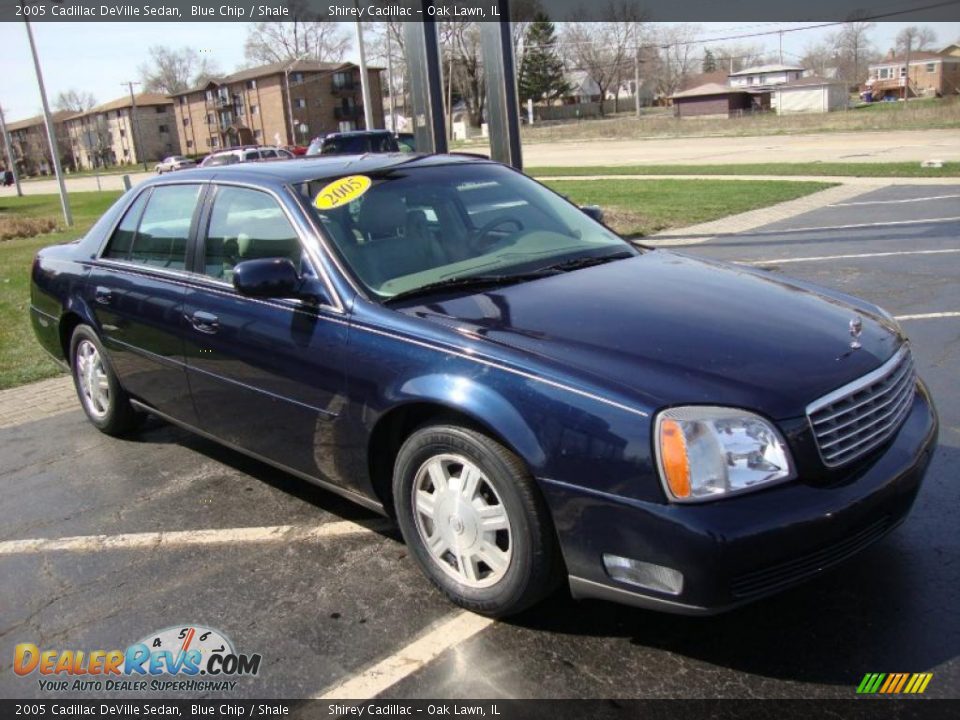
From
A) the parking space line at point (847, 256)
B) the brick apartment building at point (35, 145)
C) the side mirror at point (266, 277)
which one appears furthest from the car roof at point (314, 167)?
the brick apartment building at point (35, 145)

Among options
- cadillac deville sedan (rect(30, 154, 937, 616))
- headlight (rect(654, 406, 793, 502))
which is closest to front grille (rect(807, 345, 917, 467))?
cadillac deville sedan (rect(30, 154, 937, 616))

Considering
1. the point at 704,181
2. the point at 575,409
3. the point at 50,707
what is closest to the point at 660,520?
the point at 575,409

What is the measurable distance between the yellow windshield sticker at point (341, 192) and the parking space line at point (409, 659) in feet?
6.15

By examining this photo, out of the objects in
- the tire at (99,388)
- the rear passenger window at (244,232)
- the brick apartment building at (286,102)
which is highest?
the brick apartment building at (286,102)

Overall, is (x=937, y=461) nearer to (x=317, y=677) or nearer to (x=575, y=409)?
(x=575, y=409)

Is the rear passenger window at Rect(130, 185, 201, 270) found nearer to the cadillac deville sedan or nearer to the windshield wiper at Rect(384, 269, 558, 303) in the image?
the cadillac deville sedan

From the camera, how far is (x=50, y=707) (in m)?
2.80

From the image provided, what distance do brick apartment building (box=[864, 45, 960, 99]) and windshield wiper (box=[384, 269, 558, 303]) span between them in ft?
340

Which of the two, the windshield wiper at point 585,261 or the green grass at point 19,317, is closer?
the windshield wiper at point 585,261

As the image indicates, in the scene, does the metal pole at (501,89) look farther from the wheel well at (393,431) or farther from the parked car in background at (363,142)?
the parked car in background at (363,142)

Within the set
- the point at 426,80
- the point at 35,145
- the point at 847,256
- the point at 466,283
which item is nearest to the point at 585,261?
the point at 466,283

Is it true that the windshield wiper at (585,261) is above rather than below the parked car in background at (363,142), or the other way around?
below

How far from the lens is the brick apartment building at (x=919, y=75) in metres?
96.4

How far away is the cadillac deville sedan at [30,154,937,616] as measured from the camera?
8.32ft
